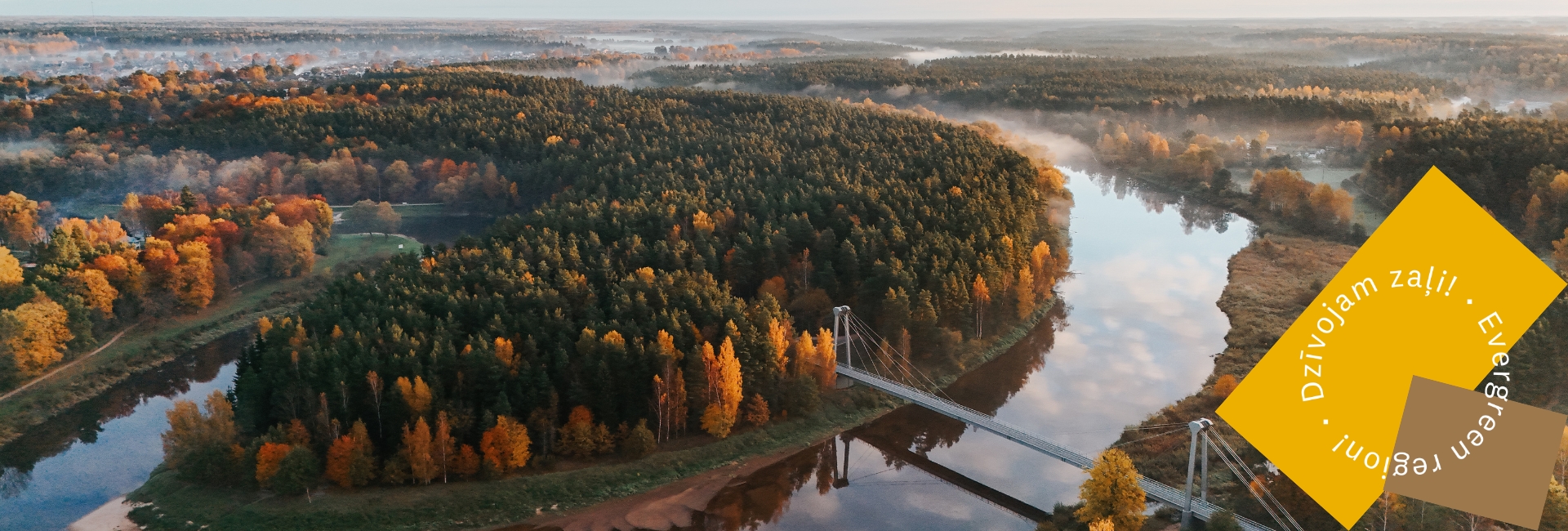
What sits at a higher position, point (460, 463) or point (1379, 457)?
point (1379, 457)

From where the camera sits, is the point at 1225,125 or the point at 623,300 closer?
the point at 623,300

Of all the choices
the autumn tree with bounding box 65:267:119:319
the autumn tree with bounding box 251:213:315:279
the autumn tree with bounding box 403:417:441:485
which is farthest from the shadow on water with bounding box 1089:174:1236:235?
the autumn tree with bounding box 65:267:119:319

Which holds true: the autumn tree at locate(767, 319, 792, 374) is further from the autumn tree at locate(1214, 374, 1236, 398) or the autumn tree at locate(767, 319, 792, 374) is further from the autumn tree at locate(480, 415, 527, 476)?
the autumn tree at locate(1214, 374, 1236, 398)

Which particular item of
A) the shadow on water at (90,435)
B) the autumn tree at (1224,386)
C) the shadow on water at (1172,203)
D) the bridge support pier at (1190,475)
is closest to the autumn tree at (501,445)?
the shadow on water at (90,435)

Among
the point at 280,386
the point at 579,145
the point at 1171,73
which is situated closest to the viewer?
the point at 280,386

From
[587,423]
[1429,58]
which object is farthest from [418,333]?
[1429,58]

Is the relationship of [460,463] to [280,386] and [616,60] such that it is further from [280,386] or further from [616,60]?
[616,60]
